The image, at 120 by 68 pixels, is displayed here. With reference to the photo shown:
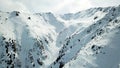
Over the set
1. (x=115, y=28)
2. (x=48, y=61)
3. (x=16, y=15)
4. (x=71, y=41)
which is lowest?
(x=48, y=61)

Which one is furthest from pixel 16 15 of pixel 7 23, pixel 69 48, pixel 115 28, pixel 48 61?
pixel 115 28

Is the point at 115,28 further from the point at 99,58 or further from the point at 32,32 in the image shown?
the point at 32,32

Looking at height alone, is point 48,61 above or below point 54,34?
below

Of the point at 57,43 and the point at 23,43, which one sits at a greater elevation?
the point at 23,43

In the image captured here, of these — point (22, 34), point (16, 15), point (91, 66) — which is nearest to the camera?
point (91, 66)

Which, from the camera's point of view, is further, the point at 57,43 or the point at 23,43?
the point at 57,43

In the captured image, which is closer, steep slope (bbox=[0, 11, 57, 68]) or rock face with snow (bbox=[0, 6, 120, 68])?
rock face with snow (bbox=[0, 6, 120, 68])

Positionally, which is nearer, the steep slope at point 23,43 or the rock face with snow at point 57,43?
the rock face with snow at point 57,43

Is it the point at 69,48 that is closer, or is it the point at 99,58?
the point at 99,58
